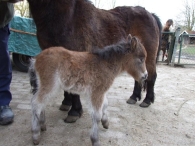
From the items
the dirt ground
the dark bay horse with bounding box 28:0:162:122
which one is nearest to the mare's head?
the dirt ground

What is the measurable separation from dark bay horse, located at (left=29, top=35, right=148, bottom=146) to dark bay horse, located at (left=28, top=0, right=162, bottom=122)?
0.47 metres

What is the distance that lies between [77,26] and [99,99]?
3.90 ft

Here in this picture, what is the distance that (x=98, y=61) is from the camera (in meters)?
2.48

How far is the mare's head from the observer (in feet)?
8.62

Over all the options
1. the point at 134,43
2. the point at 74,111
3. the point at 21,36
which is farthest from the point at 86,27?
the point at 21,36

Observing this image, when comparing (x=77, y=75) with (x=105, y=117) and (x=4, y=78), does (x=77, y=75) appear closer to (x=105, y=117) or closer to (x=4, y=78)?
(x=105, y=117)

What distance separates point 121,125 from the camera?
118 inches

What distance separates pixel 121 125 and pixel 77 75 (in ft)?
3.87

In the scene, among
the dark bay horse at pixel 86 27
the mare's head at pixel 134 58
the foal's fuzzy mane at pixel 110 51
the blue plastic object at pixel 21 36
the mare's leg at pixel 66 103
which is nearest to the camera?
the foal's fuzzy mane at pixel 110 51

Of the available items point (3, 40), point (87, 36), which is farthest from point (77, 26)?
point (3, 40)

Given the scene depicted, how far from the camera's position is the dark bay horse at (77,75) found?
2.27m

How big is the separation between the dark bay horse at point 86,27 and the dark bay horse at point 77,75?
1.55ft

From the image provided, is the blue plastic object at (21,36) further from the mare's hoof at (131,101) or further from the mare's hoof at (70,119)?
the mare's hoof at (70,119)

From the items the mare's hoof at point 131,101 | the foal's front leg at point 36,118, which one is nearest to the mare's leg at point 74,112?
the foal's front leg at point 36,118
